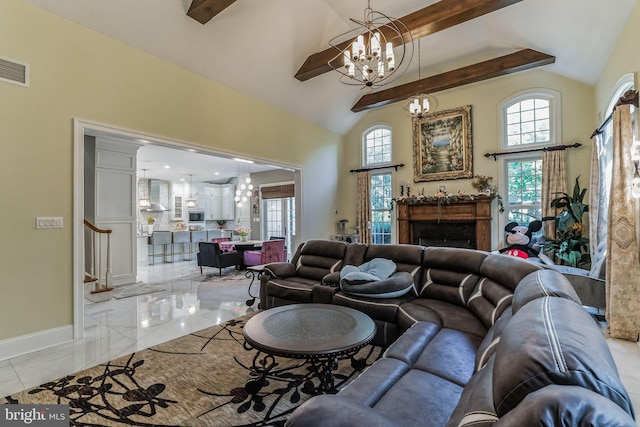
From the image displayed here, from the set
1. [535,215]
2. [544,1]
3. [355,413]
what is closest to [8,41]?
[355,413]

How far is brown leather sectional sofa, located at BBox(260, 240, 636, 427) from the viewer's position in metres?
0.70

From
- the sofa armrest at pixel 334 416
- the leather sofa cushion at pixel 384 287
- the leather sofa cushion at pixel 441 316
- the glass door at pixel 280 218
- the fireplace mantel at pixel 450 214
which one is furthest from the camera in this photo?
the glass door at pixel 280 218

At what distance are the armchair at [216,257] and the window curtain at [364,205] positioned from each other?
124 inches

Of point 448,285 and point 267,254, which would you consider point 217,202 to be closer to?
point 267,254

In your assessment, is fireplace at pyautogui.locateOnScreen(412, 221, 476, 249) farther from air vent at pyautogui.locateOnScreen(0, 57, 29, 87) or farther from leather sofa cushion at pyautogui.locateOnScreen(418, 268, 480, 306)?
air vent at pyautogui.locateOnScreen(0, 57, 29, 87)

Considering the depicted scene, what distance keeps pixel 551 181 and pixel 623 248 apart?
2.74m

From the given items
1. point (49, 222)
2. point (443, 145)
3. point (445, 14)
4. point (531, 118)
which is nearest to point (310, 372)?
point (49, 222)

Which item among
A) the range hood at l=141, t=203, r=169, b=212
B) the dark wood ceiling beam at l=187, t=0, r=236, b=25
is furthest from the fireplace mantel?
the range hood at l=141, t=203, r=169, b=212

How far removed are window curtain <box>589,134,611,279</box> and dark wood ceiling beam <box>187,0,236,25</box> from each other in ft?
18.2

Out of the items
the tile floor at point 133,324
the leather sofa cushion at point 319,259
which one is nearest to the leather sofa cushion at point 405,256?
the leather sofa cushion at point 319,259

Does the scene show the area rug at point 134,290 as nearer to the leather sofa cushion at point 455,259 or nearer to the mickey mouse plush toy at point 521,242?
the leather sofa cushion at point 455,259

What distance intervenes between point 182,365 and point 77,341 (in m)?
1.55

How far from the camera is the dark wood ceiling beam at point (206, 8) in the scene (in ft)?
11.5

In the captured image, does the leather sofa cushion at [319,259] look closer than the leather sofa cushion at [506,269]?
No
